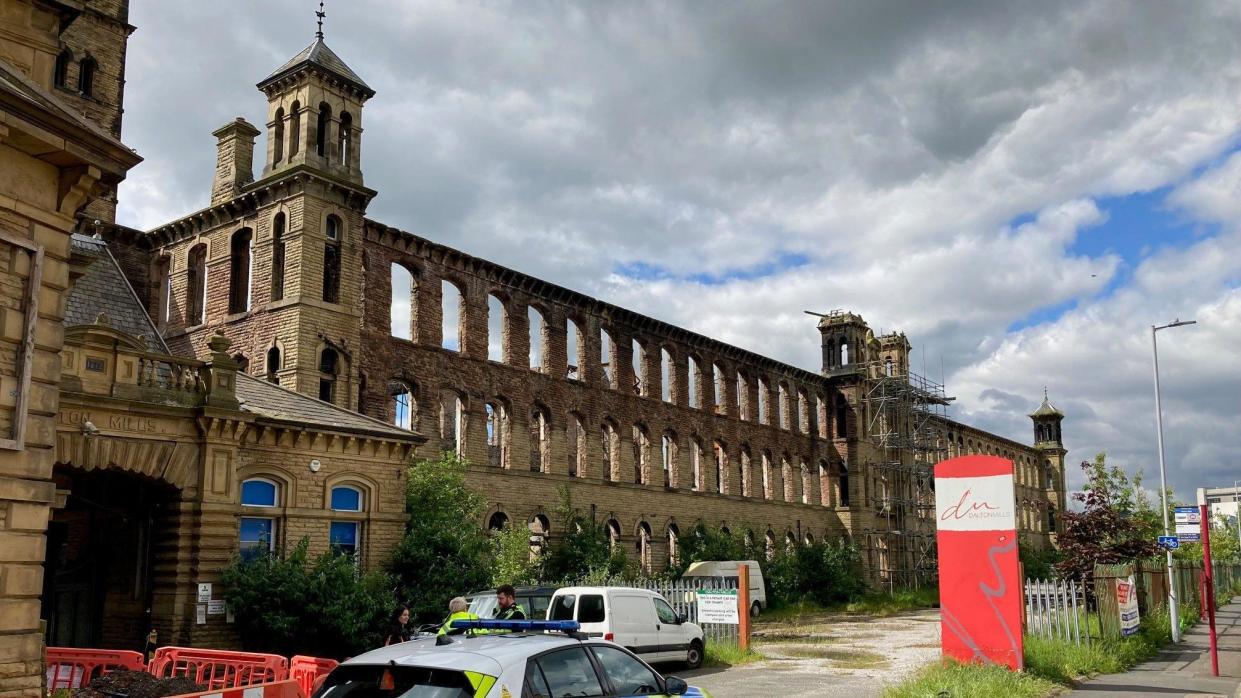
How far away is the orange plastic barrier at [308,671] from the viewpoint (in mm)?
11898

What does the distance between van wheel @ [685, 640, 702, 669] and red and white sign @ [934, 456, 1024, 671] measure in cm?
596

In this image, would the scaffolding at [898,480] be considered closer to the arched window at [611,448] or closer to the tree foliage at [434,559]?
the arched window at [611,448]

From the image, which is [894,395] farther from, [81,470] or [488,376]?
[81,470]

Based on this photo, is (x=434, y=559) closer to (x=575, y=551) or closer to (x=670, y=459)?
(x=575, y=551)

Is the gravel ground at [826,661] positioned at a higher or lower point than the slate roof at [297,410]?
lower

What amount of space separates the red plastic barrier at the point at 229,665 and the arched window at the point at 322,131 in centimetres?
1881

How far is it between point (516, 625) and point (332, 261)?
23.0 meters

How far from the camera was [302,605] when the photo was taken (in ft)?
63.5

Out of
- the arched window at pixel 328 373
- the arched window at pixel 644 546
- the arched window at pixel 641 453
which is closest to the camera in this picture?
the arched window at pixel 328 373

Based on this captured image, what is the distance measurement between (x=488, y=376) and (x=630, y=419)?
8336mm

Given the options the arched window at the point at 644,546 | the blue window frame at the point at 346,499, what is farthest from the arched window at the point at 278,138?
the arched window at the point at 644,546

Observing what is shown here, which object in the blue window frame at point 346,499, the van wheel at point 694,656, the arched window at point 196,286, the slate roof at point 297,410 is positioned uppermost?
the arched window at point 196,286

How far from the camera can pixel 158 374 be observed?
18797 mm

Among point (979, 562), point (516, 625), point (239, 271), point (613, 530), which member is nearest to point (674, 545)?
point (613, 530)
